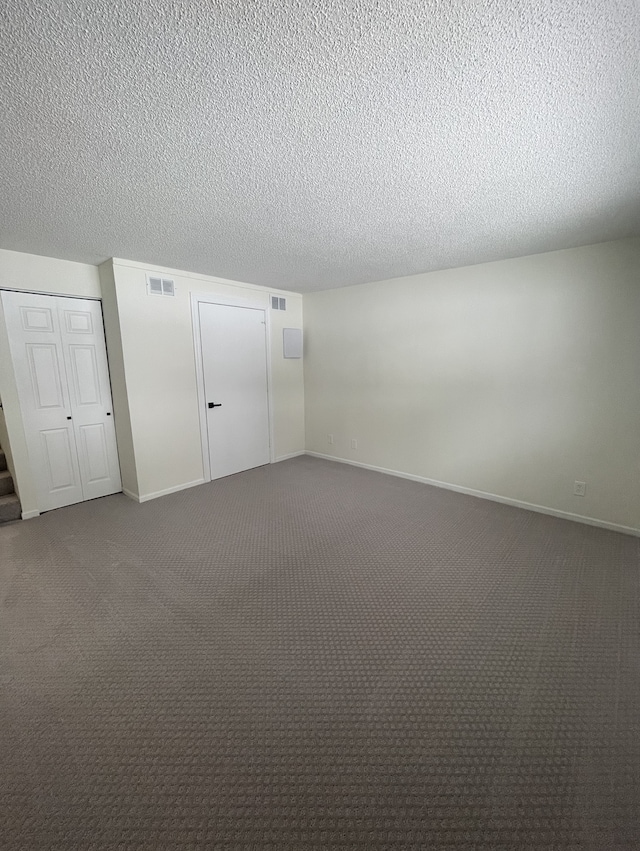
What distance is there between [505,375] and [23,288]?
14.5ft

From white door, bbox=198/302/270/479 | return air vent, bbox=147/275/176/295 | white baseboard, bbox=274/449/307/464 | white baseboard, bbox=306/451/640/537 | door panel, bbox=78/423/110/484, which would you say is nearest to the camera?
white baseboard, bbox=306/451/640/537

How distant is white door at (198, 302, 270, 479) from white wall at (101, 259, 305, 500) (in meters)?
0.19

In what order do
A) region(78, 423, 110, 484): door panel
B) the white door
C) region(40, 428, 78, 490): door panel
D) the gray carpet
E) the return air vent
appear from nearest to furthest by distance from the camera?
the gray carpet → region(40, 428, 78, 490): door panel → the return air vent → region(78, 423, 110, 484): door panel → the white door

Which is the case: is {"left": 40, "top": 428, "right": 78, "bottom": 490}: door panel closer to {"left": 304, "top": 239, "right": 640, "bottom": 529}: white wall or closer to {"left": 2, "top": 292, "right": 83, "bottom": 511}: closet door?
{"left": 2, "top": 292, "right": 83, "bottom": 511}: closet door

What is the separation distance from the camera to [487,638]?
72.1 inches

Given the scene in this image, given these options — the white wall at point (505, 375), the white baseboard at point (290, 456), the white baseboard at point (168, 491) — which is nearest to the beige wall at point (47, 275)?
the white baseboard at point (168, 491)

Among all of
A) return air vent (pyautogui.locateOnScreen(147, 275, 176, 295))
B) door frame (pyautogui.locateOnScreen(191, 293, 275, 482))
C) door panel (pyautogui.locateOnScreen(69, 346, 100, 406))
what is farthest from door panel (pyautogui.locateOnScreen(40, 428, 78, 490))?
return air vent (pyautogui.locateOnScreen(147, 275, 176, 295))

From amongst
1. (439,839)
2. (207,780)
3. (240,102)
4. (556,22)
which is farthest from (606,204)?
(207,780)

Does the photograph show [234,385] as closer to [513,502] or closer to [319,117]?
[319,117]

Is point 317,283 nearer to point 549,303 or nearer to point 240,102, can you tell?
point 549,303

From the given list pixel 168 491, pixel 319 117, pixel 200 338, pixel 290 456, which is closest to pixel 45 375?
pixel 200 338

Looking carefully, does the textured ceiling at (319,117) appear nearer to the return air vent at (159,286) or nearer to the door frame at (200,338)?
the return air vent at (159,286)

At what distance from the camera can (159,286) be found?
349 centimetres

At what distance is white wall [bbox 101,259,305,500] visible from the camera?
333 cm
